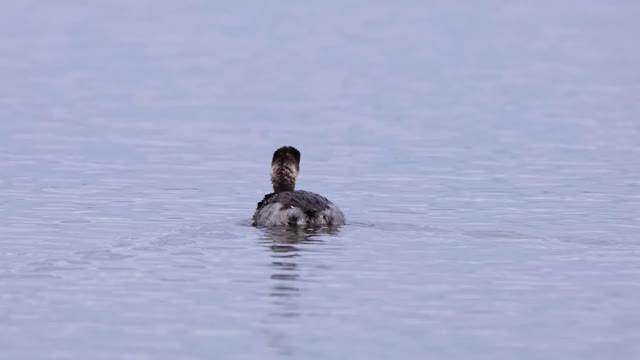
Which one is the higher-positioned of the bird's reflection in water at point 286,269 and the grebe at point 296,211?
the grebe at point 296,211

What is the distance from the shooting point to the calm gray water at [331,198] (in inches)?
569

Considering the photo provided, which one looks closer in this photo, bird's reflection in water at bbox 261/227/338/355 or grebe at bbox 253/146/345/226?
bird's reflection in water at bbox 261/227/338/355

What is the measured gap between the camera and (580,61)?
2087 inches

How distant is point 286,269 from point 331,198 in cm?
717

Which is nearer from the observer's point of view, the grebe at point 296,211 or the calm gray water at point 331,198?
the calm gray water at point 331,198

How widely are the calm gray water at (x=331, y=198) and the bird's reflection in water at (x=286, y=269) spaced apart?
0.04 metres

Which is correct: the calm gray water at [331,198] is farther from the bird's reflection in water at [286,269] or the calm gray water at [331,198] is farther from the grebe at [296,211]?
the grebe at [296,211]

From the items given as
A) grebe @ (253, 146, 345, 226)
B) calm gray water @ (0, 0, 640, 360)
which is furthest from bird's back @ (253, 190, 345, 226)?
calm gray water @ (0, 0, 640, 360)

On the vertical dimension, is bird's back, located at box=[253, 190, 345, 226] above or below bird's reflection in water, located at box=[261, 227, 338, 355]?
above

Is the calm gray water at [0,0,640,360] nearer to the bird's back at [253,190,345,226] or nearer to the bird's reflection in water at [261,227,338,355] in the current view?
the bird's reflection in water at [261,227,338,355]

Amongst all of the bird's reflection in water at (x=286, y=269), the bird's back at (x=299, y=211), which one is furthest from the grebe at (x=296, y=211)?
the bird's reflection in water at (x=286, y=269)

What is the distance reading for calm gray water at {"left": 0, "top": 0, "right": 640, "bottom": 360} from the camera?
47.4 feet

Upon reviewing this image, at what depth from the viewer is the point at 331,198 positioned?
24297mm

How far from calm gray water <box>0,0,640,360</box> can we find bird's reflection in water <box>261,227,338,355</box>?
0.14 feet
